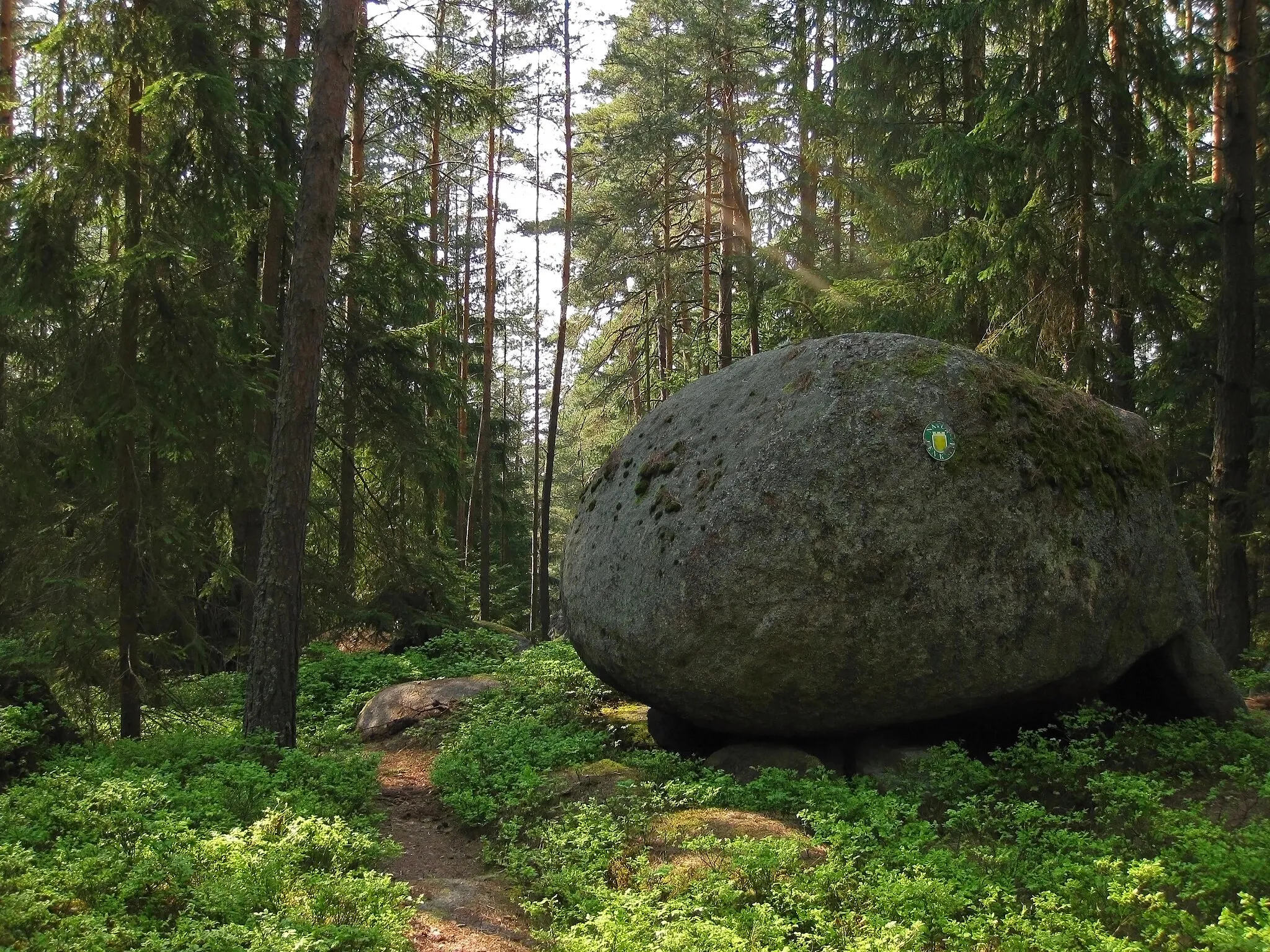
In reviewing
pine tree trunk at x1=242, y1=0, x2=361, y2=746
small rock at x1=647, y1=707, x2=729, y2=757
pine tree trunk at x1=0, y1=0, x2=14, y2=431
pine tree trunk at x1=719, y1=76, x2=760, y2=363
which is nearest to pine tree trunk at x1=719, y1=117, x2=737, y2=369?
pine tree trunk at x1=719, y1=76, x2=760, y2=363

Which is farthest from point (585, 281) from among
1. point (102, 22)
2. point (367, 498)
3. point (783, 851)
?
point (783, 851)

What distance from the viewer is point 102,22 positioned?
7.62 metres

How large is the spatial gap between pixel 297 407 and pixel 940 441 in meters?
5.74

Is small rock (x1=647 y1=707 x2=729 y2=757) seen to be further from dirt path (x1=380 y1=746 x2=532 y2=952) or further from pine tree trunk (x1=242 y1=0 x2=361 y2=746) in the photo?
pine tree trunk (x1=242 y1=0 x2=361 y2=746)

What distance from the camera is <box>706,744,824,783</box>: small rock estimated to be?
7.12 metres

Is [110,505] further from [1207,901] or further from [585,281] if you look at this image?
[585,281]

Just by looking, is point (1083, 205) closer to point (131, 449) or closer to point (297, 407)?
point (297, 407)

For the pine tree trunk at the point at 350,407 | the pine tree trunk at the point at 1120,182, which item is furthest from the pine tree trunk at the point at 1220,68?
the pine tree trunk at the point at 350,407

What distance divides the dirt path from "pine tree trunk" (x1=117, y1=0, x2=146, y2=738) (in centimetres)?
254

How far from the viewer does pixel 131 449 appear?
25.1ft

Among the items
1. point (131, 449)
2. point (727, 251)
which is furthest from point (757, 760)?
point (727, 251)

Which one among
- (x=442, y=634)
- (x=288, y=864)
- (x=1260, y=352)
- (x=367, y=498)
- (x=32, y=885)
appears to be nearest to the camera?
(x=32, y=885)

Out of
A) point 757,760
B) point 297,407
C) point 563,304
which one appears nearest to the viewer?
point 757,760

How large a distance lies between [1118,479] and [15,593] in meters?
10.3
